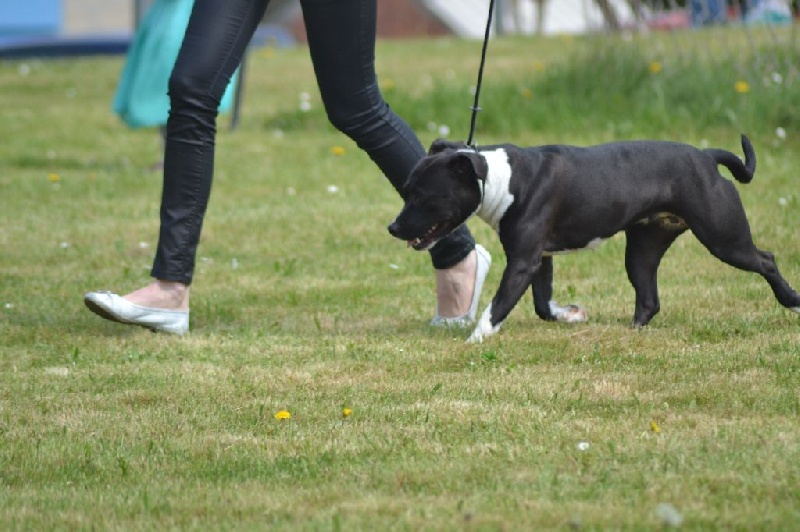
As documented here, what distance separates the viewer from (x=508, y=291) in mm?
4684

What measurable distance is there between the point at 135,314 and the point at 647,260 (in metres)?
1.86

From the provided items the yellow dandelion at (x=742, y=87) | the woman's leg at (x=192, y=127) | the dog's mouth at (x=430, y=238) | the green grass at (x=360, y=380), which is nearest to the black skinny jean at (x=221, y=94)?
the woman's leg at (x=192, y=127)

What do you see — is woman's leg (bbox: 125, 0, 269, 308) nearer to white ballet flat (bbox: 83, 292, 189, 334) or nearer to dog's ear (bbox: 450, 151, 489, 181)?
white ballet flat (bbox: 83, 292, 189, 334)

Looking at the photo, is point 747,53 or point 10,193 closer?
point 10,193

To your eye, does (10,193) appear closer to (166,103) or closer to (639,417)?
(166,103)

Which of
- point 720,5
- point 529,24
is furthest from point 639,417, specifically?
point 529,24

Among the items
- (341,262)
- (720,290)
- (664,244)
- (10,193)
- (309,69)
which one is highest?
(664,244)

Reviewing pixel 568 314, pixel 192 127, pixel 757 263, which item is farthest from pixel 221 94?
pixel 757 263

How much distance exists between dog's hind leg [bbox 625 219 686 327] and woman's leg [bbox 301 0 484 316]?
61cm

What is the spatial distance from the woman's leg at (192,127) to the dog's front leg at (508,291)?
1.12 meters

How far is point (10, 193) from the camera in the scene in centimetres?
861

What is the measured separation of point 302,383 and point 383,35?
56.2 feet

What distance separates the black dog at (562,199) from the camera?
15.2ft

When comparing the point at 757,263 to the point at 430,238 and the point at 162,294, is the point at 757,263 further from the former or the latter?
the point at 162,294
